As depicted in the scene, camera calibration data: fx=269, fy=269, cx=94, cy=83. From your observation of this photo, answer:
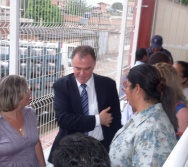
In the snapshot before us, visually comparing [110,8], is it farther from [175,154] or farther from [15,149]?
[175,154]

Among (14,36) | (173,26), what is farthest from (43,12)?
(173,26)

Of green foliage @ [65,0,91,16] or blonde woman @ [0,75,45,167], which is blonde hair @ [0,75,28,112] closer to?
blonde woman @ [0,75,45,167]

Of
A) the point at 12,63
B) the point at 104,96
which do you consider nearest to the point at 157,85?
the point at 104,96

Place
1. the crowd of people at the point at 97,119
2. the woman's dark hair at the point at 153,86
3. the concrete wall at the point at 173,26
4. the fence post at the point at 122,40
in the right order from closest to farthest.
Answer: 1. the crowd of people at the point at 97,119
2. the woman's dark hair at the point at 153,86
3. the fence post at the point at 122,40
4. the concrete wall at the point at 173,26

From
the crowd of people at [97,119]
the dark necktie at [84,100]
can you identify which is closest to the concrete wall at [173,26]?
the crowd of people at [97,119]

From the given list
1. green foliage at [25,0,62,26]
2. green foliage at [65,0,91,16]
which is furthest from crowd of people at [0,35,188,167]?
green foliage at [65,0,91,16]

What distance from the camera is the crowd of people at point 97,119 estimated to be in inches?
46.7

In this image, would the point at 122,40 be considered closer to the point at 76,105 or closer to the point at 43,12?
the point at 43,12

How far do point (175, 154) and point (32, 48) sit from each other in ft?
5.45

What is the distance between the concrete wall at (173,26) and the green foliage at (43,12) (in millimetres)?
3433

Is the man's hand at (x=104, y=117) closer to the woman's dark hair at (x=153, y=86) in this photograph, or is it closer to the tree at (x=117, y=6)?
the woman's dark hair at (x=153, y=86)

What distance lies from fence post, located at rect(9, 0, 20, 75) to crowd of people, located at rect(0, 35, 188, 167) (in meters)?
0.26

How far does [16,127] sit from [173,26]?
4765 millimetres

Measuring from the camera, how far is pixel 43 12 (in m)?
2.16
